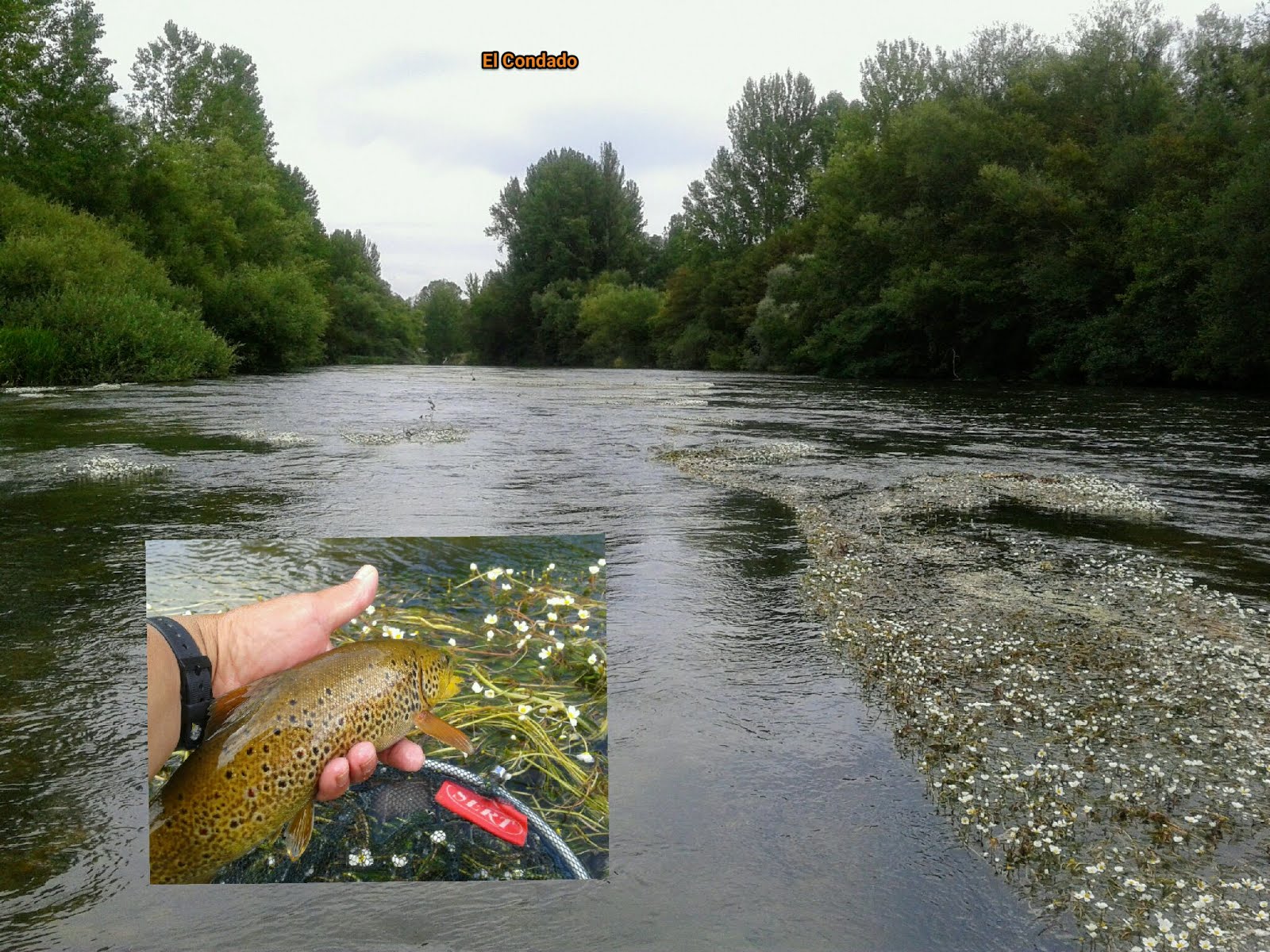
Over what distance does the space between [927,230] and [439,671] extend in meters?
52.7

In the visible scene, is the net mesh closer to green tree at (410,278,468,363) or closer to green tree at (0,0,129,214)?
green tree at (0,0,129,214)

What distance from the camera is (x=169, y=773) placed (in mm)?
2137

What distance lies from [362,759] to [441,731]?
17cm

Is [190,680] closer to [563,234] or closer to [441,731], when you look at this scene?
[441,731]

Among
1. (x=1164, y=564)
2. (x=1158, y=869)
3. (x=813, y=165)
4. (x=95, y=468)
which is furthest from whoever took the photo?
(x=813, y=165)

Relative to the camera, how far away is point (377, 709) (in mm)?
2143

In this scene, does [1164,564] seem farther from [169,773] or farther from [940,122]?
[940,122]

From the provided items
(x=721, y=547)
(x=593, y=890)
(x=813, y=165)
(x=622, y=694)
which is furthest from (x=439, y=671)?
(x=813, y=165)

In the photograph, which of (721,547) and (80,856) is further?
(721,547)

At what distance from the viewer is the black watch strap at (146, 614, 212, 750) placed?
83.9 inches

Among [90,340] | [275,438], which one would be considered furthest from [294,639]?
[90,340]

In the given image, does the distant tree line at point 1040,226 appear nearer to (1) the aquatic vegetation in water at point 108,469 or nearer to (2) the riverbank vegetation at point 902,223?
(2) the riverbank vegetation at point 902,223

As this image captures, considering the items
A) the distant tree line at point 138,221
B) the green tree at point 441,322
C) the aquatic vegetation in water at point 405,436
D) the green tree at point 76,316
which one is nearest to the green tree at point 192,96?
the distant tree line at point 138,221

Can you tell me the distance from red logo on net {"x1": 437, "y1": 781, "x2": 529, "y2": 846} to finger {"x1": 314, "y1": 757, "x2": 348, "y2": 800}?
203mm
